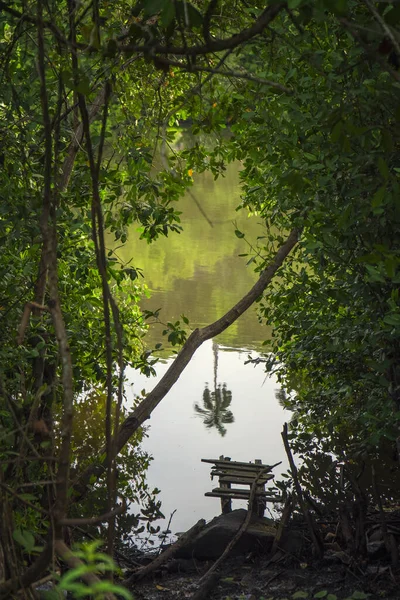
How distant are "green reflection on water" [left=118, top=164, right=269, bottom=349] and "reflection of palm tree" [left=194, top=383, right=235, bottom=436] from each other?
1.53 metres

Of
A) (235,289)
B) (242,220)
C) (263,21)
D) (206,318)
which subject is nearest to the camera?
(263,21)

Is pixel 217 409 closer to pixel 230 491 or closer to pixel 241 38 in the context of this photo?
pixel 230 491

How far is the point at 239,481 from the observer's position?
7.82m

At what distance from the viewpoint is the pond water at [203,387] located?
29.1ft

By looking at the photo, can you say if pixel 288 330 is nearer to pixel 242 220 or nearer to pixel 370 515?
pixel 370 515

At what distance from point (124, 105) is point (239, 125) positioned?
1133 mm

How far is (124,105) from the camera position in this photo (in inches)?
245

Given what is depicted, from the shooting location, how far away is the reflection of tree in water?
1050 centimetres

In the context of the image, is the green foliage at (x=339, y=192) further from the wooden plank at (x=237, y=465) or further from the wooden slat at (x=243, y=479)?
the wooden plank at (x=237, y=465)

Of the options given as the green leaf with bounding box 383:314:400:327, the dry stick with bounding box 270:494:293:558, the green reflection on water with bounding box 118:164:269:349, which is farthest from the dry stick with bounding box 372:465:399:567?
the green reflection on water with bounding box 118:164:269:349

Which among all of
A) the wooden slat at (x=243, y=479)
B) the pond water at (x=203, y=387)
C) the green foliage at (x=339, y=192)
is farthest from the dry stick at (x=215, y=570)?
the green foliage at (x=339, y=192)

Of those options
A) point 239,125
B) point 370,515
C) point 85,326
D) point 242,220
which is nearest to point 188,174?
point 239,125

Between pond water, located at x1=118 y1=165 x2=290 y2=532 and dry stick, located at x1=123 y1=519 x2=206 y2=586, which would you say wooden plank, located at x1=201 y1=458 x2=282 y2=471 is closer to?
pond water, located at x1=118 y1=165 x2=290 y2=532

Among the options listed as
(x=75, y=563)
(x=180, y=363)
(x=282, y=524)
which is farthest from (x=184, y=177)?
(x=75, y=563)
